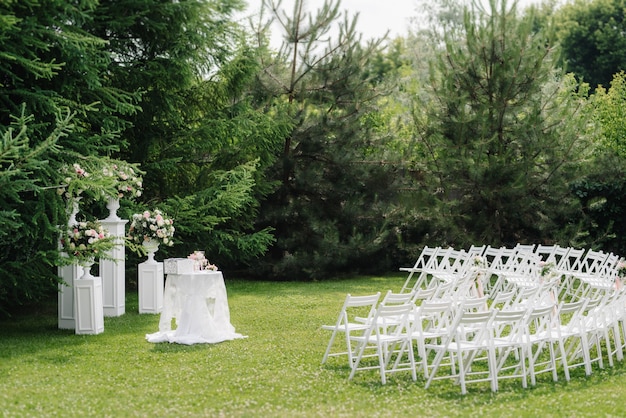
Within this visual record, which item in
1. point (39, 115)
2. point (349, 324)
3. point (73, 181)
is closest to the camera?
point (349, 324)

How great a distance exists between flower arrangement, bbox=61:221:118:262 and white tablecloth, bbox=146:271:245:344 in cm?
105

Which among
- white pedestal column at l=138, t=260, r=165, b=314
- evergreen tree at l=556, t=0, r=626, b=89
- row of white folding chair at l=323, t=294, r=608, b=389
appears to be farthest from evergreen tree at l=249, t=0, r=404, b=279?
evergreen tree at l=556, t=0, r=626, b=89

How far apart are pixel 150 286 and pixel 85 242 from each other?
209cm

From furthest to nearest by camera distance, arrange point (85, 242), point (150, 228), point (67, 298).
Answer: point (150, 228)
point (67, 298)
point (85, 242)

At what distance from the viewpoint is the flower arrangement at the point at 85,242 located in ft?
33.6

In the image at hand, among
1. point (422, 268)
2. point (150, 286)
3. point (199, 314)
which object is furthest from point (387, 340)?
point (422, 268)

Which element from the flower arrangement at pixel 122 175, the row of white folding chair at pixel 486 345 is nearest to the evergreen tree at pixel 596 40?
the flower arrangement at pixel 122 175

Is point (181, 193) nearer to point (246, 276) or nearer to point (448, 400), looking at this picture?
point (246, 276)

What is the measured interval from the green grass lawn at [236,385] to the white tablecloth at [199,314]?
0.22m

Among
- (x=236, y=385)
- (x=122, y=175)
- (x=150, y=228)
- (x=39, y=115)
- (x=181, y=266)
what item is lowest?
(x=236, y=385)

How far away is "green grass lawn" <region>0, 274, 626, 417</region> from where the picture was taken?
6539 millimetres

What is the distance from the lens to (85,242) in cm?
1056

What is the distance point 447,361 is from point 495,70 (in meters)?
10.4

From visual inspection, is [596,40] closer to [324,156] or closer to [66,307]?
[324,156]
